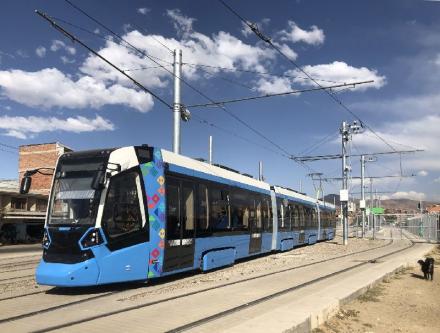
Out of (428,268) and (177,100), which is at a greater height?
(177,100)

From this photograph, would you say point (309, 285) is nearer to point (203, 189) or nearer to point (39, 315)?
point (203, 189)

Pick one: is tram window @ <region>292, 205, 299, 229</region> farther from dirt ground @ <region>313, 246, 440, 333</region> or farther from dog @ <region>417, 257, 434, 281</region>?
dirt ground @ <region>313, 246, 440, 333</region>

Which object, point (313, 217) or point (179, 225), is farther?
point (313, 217)

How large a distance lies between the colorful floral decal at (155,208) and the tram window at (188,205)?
118 cm

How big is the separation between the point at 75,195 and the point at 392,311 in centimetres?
703

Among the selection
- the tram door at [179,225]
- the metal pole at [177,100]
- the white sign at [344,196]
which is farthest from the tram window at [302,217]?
the tram door at [179,225]

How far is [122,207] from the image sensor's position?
11383 millimetres

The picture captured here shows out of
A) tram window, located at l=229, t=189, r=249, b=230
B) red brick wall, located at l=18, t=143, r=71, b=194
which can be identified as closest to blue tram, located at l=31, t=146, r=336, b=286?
tram window, located at l=229, t=189, r=249, b=230

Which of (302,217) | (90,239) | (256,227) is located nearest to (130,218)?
(90,239)

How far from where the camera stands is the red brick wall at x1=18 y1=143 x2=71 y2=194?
5612 centimetres

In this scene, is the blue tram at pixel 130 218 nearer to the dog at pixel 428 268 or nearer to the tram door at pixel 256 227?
the tram door at pixel 256 227

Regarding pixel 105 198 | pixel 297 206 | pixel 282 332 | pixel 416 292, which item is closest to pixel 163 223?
pixel 105 198

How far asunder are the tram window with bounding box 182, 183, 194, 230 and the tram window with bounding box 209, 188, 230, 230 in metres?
1.23

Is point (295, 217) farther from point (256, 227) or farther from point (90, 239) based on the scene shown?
point (90, 239)
